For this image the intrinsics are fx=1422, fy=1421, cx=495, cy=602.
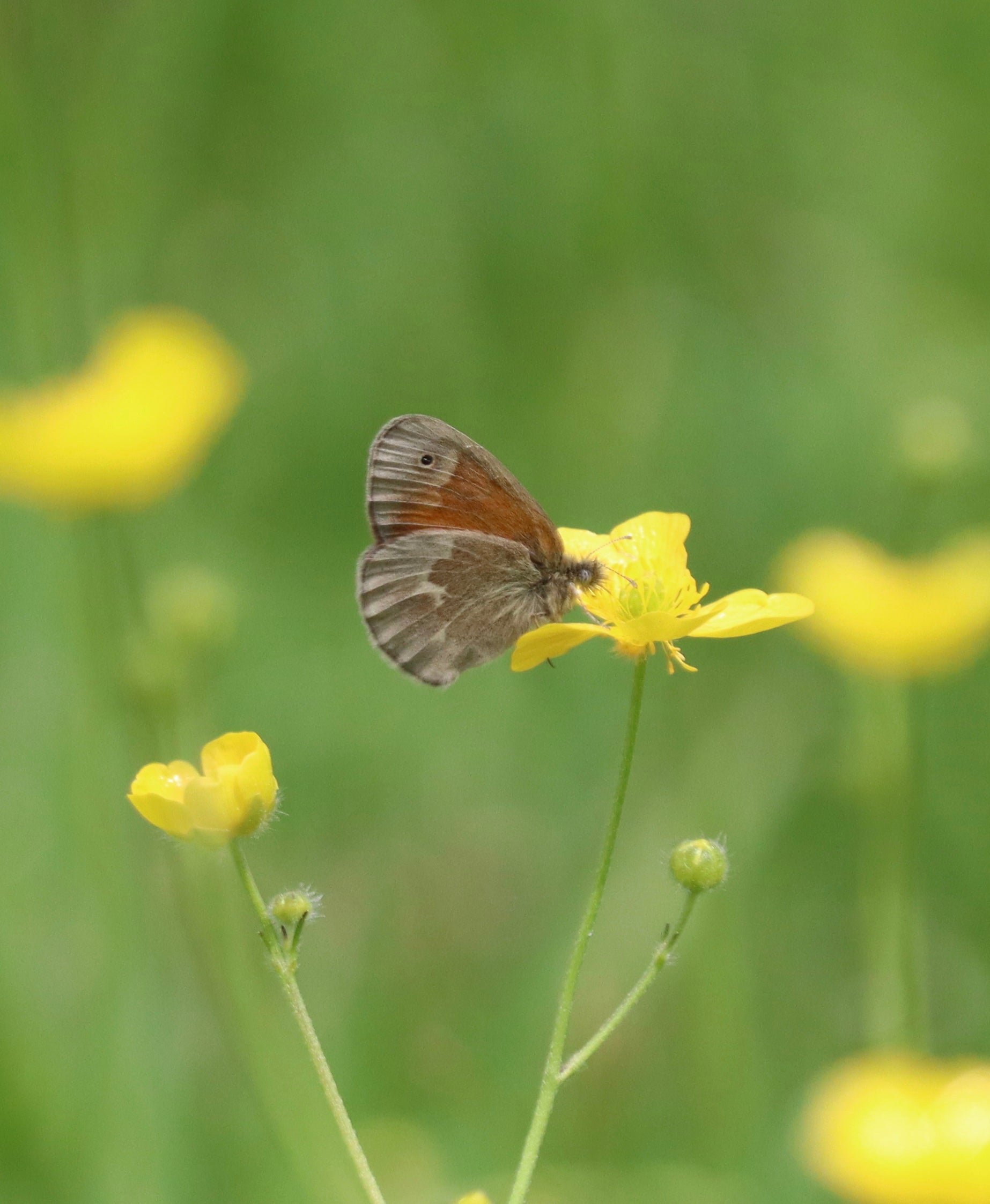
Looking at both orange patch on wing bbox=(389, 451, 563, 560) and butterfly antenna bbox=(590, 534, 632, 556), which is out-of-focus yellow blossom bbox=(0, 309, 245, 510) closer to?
orange patch on wing bbox=(389, 451, 563, 560)

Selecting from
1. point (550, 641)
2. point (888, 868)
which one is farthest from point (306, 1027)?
point (888, 868)

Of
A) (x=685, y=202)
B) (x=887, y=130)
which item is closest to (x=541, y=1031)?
(x=685, y=202)

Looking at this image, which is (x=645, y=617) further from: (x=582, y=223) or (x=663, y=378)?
(x=582, y=223)

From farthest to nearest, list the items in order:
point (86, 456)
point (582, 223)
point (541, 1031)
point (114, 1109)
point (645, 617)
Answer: point (582, 223) < point (86, 456) < point (541, 1031) < point (114, 1109) < point (645, 617)

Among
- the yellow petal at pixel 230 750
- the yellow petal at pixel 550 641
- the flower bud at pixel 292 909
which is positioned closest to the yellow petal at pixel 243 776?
the yellow petal at pixel 230 750

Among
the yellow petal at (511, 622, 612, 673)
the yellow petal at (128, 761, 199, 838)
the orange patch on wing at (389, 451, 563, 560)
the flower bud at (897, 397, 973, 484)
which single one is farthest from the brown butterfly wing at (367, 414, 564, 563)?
the flower bud at (897, 397, 973, 484)

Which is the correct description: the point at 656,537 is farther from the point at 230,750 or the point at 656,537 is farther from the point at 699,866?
the point at 230,750
